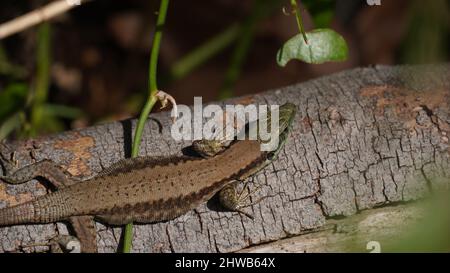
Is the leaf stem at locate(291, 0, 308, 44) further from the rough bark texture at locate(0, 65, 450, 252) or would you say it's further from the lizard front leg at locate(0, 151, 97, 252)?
the lizard front leg at locate(0, 151, 97, 252)

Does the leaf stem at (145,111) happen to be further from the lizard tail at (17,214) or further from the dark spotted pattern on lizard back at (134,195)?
the lizard tail at (17,214)

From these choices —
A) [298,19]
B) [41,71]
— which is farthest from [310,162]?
[41,71]

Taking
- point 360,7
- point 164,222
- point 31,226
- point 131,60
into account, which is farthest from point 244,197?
point 360,7

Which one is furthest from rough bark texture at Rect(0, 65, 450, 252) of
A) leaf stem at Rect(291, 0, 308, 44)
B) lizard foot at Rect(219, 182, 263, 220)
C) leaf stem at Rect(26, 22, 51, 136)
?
leaf stem at Rect(26, 22, 51, 136)

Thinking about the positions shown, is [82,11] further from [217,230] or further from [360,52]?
[217,230]

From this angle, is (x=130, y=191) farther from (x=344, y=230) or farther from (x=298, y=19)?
(x=298, y=19)

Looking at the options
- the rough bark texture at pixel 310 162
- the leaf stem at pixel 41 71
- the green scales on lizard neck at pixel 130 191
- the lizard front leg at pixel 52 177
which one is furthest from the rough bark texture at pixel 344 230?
the leaf stem at pixel 41 71
